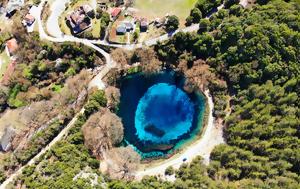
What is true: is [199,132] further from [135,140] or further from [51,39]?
[51,39]

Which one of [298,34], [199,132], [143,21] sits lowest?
[199,132]

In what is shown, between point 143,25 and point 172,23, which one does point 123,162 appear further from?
point 172,23

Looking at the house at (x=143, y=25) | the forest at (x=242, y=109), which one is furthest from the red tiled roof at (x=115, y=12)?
the forest at (x=242, y=109)

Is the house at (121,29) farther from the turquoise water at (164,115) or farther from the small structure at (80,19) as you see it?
the turquoise water at (164,115)

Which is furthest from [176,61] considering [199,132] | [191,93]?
[199,132]

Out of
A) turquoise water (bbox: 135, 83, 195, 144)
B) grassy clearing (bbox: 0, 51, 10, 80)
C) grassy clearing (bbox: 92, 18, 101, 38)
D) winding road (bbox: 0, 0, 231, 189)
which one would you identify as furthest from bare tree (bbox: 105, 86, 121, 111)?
grassy clearing (bbox: 0, 51, 10, 80)

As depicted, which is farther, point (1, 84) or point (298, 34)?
point (1, 84)

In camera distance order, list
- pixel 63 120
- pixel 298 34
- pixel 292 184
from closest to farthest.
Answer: pixel 292 184, pixel 298 34, pixel 63 120

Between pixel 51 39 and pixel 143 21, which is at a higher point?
pixel 143 21
